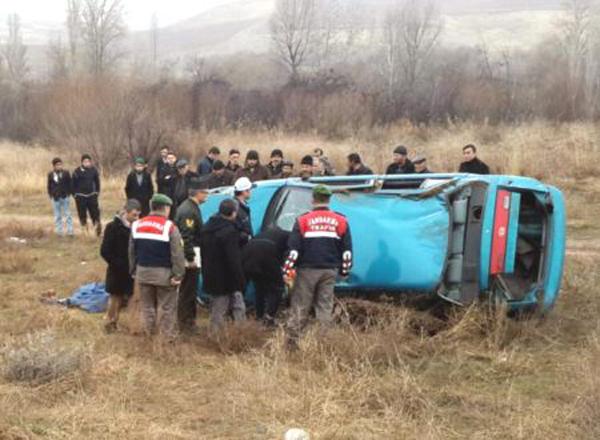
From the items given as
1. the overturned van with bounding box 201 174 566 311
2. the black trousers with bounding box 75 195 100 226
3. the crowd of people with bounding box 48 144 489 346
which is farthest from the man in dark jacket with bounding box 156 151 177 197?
the overturned van with bounding box 201 174 566 311

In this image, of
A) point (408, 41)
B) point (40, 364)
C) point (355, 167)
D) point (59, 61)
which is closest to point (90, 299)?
point (40, 364)

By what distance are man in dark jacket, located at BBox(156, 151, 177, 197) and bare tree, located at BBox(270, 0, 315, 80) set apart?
34.9 metres

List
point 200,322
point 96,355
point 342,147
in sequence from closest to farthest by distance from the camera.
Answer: point 96,355
point 200,322
point 342,147

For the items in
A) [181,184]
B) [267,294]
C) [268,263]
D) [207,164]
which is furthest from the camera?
[207,164]

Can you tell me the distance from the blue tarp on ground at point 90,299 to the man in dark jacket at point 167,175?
346 cm

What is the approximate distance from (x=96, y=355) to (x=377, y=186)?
297 cm

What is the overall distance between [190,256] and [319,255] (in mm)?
1538

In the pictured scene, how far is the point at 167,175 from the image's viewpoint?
42.0 ft

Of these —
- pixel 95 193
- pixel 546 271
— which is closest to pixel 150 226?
pixel 546 271

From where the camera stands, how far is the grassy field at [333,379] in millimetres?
4910

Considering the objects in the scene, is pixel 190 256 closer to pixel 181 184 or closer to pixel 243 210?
pixel 243 210

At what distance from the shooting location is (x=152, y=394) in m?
5.72

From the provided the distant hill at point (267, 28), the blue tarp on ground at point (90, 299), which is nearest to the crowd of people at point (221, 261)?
the blue tarp on ground at point (90, 299)

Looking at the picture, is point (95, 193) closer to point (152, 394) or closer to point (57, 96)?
point (152, 394)
